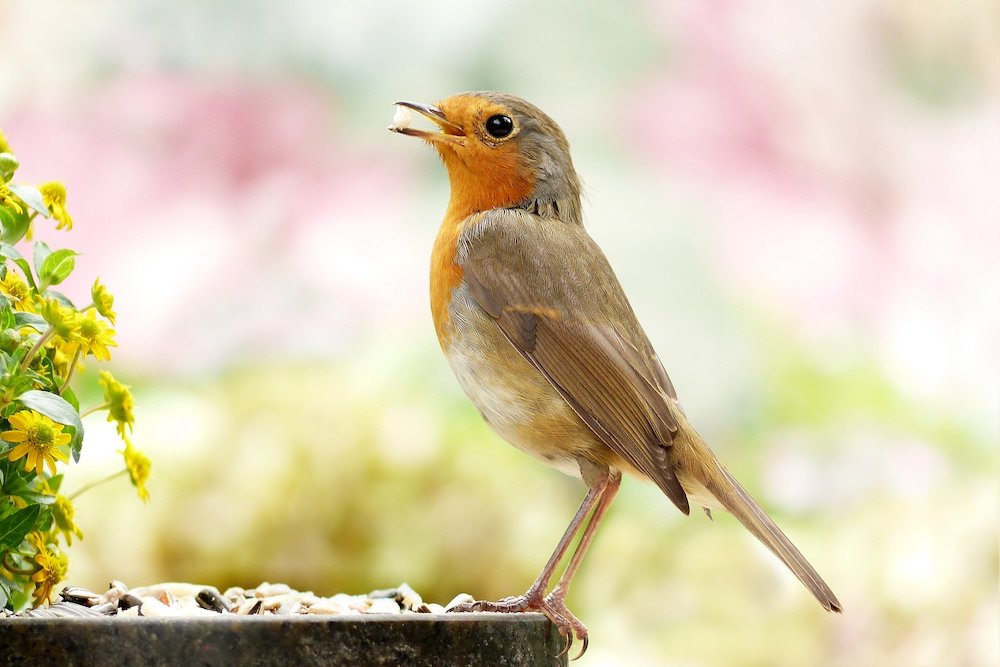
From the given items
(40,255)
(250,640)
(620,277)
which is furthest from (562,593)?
(620,277)

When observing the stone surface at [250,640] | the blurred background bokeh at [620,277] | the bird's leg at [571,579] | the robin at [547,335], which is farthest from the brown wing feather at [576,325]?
the blurred background bokeh at [620,277]

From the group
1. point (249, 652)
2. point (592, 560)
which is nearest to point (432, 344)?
point (592, 560)

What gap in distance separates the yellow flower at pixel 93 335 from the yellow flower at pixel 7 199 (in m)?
0.15

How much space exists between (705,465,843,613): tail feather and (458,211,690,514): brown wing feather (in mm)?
123

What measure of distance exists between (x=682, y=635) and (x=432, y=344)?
1179mm

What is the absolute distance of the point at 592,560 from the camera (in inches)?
132

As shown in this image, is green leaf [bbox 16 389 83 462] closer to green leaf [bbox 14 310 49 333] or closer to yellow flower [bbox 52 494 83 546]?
green leaf [bbox 14 310 49 333]

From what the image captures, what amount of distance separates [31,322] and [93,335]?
0.08m

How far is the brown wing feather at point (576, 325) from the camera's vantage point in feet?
6.23

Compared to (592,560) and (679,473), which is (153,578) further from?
(679,473)

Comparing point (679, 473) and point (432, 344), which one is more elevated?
point (679, 473)

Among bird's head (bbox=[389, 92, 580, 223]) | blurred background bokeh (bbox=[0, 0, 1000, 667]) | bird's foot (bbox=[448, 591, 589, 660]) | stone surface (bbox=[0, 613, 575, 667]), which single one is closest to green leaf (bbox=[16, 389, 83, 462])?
stone surface (bbox=[0, 613, 575, 667])

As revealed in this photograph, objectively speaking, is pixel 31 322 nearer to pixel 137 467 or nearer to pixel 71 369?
pixel 71 369

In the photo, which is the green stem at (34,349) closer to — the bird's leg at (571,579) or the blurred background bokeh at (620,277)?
the bird's leg at (571,579)
